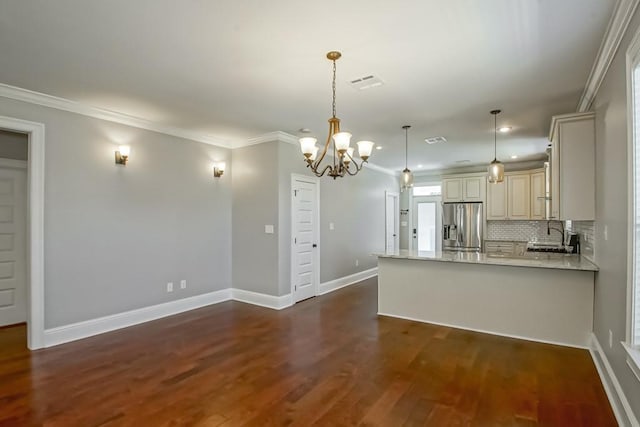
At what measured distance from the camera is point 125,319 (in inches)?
168

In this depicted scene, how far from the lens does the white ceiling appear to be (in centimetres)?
218

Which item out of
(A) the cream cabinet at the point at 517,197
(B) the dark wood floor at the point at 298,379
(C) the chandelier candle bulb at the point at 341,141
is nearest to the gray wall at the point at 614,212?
(B) the dark wood floor at the point at 298,379

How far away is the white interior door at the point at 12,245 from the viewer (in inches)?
176

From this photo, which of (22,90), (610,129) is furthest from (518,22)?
(22,90)

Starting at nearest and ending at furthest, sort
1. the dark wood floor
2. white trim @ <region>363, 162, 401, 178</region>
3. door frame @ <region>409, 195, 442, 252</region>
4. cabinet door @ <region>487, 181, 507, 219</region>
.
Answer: the dark wood floor < cabinet door @ <region>487, 181, 507, 219</region> < white trim @ <region>363, 162, 401, 178</region> < door frame @ <region>409, 195, 442, 252</region>

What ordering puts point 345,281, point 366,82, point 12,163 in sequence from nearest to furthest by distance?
point 366,82 < point 12,163 < point 345,281

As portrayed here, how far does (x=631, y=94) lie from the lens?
208cm

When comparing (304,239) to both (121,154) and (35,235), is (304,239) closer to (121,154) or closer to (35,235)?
(121,154)

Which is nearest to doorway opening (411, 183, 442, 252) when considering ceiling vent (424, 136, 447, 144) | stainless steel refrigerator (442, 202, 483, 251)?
stainless steel refrigerator (442, 202, 483, 251)

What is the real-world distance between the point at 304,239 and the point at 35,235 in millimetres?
3430

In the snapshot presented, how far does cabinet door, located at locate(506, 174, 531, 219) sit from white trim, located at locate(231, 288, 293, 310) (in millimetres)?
5083

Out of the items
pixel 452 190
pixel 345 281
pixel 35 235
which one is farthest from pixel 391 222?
pixel 35 235

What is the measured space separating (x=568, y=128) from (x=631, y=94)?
5.00 feet

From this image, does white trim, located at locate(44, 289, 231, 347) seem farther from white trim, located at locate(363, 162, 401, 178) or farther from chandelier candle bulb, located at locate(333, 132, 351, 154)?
white trim, located at locate(363, 162, 401, 178)
